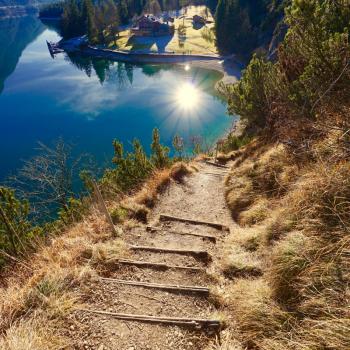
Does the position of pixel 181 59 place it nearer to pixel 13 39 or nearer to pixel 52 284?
pixel 52 284

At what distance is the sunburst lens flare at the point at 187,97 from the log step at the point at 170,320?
35.1m

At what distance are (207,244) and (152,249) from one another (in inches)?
50.2

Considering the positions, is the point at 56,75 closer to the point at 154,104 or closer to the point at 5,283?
the point at 154,104

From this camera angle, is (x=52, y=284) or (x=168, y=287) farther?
(x=168, y=287)

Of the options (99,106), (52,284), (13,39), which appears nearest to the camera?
(52,284)

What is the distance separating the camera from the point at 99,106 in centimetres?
3788

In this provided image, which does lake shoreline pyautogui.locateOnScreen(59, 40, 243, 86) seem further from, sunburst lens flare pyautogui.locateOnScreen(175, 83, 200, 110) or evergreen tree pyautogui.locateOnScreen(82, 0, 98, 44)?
sunburst lens flare pyautogui.locateOnScreen(175, 83, 200, 110)

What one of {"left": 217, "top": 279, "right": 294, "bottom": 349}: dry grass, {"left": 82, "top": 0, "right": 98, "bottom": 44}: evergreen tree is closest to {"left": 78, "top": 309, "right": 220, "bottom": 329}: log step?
{"left": 217, "top": 279, "right": 294, "bottom": 349}: dry grass

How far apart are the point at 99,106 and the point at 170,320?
37.4 meters

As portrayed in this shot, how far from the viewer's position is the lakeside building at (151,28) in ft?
210

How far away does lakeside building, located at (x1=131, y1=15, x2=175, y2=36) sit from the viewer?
64.0m

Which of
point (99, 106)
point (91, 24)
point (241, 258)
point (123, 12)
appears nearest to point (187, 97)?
point (99, 106)

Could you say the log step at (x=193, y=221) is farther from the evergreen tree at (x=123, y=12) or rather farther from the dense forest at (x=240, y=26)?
the evergreen tree at (x=123, y=12)

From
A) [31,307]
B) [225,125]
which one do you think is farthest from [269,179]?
[225,125]
